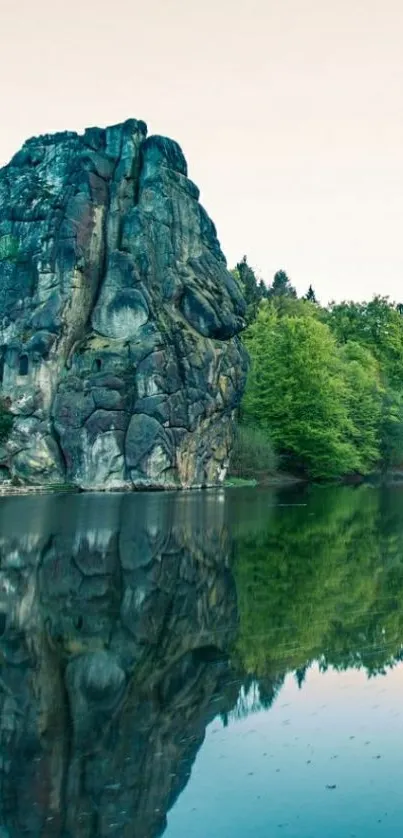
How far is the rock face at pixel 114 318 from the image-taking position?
61625mm

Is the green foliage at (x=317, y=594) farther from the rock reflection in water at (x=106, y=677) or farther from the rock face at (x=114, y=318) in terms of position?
the rock face at (x=114, y=318)

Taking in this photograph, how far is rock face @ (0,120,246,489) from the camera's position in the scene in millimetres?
61625

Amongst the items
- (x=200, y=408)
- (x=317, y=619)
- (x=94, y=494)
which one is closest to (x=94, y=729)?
(x=317, y=619)

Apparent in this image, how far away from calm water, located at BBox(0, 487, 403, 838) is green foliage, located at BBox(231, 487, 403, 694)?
0.06 meters

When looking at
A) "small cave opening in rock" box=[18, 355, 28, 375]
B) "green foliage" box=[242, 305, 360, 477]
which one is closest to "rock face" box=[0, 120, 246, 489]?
"small cave opening in rock" box=[18, 355, 28, 375]

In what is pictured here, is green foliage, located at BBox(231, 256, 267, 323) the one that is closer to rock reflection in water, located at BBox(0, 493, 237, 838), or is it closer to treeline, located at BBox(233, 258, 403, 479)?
treeline, located at BBox(233, 258, 403, 479)

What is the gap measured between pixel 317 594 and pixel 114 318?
48.8 m

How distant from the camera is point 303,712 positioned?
435 inches

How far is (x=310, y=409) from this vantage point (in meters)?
77.4

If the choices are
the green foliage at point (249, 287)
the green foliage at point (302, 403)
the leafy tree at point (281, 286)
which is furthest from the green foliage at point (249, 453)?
the leafy tree at point (281, 286)

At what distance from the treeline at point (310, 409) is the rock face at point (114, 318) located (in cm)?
875

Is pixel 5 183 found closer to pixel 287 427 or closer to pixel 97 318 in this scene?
pixel 97 318

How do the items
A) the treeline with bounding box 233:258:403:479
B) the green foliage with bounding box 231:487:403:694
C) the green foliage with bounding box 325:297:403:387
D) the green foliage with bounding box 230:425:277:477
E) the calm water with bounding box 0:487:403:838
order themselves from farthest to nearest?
the green foliage with bounding box 325:297:403:387 → the treeline with bounding box 233:258:403:479 → the green foliage with bounding box 230:425:277:477 → the green foliage with bounding box 231:487:403:694 → the calm water with bounding box 0:487:403:838

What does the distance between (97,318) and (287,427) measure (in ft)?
68.6
